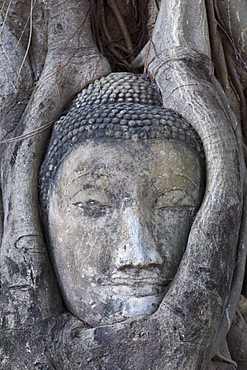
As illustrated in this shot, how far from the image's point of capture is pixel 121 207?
6.43ft

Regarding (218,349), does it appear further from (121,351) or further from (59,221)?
(59,221)

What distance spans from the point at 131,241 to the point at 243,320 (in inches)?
31.6

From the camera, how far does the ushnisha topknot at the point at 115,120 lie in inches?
80.0

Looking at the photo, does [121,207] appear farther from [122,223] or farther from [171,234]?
[171,234]

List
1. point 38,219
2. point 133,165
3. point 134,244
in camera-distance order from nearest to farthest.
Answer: point 134,244 < point 133,165 < point 38,219

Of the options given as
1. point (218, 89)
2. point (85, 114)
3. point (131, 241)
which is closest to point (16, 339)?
point (131, 241)

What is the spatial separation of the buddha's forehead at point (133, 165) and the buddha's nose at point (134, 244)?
0.42 feet

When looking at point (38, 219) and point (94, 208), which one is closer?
point (94, 208)

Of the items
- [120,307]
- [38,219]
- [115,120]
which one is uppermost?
[115,120]

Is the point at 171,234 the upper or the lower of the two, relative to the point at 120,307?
upper

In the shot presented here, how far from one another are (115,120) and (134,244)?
1.63ft

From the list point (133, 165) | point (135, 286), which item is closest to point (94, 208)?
point (133, 165)

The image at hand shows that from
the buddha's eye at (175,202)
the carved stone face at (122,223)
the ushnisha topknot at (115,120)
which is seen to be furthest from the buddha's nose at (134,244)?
the ushnisha topknot at (115,120)

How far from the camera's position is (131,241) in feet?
6.19
